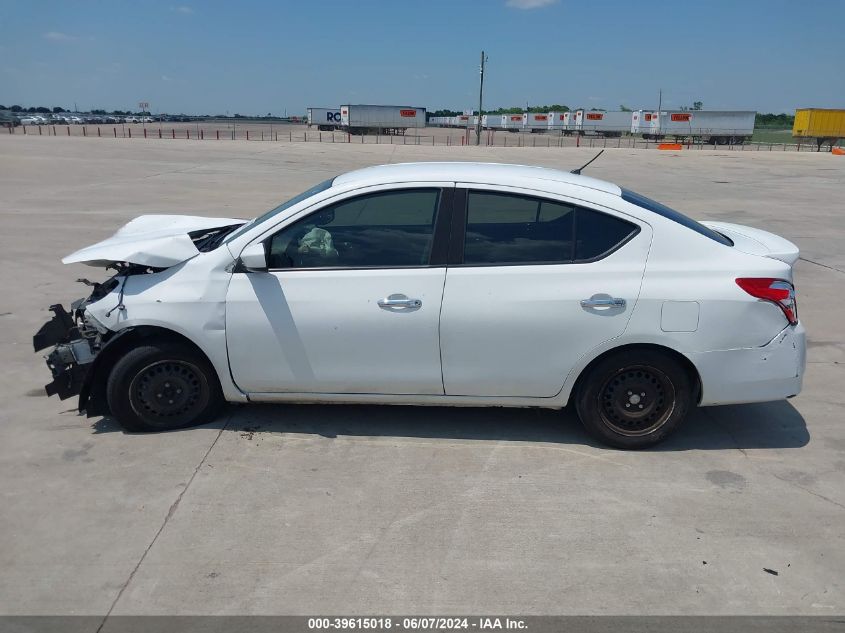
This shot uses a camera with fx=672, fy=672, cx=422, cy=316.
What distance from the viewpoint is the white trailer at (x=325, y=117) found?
96.1 meters

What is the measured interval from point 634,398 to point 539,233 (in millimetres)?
1155

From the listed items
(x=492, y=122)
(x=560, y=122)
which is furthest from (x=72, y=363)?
(x=492, y=122)

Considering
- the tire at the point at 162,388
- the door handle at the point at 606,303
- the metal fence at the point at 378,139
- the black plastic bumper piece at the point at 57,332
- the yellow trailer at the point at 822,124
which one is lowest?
the tire at the point at 162,388

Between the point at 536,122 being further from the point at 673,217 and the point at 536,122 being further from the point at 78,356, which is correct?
the point at 78,356

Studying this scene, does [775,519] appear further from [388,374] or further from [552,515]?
[388,374]

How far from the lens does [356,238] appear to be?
4.18m

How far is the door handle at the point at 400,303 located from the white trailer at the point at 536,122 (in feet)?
326

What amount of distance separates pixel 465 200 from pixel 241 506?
2158 mm

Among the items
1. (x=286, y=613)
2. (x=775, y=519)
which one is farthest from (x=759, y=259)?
(x=286, y=613)

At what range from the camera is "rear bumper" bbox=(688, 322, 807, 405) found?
3.96 m

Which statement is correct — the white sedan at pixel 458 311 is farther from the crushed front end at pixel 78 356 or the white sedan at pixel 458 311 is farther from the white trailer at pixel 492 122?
the white trailer at pixel 492 122

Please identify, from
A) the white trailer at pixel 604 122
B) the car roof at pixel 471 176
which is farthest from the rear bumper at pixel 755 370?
the white trailer at pixel 604 122

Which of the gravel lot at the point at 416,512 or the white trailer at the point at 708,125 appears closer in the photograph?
the gravel lot at the point at 416,512

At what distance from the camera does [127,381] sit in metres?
4.17
